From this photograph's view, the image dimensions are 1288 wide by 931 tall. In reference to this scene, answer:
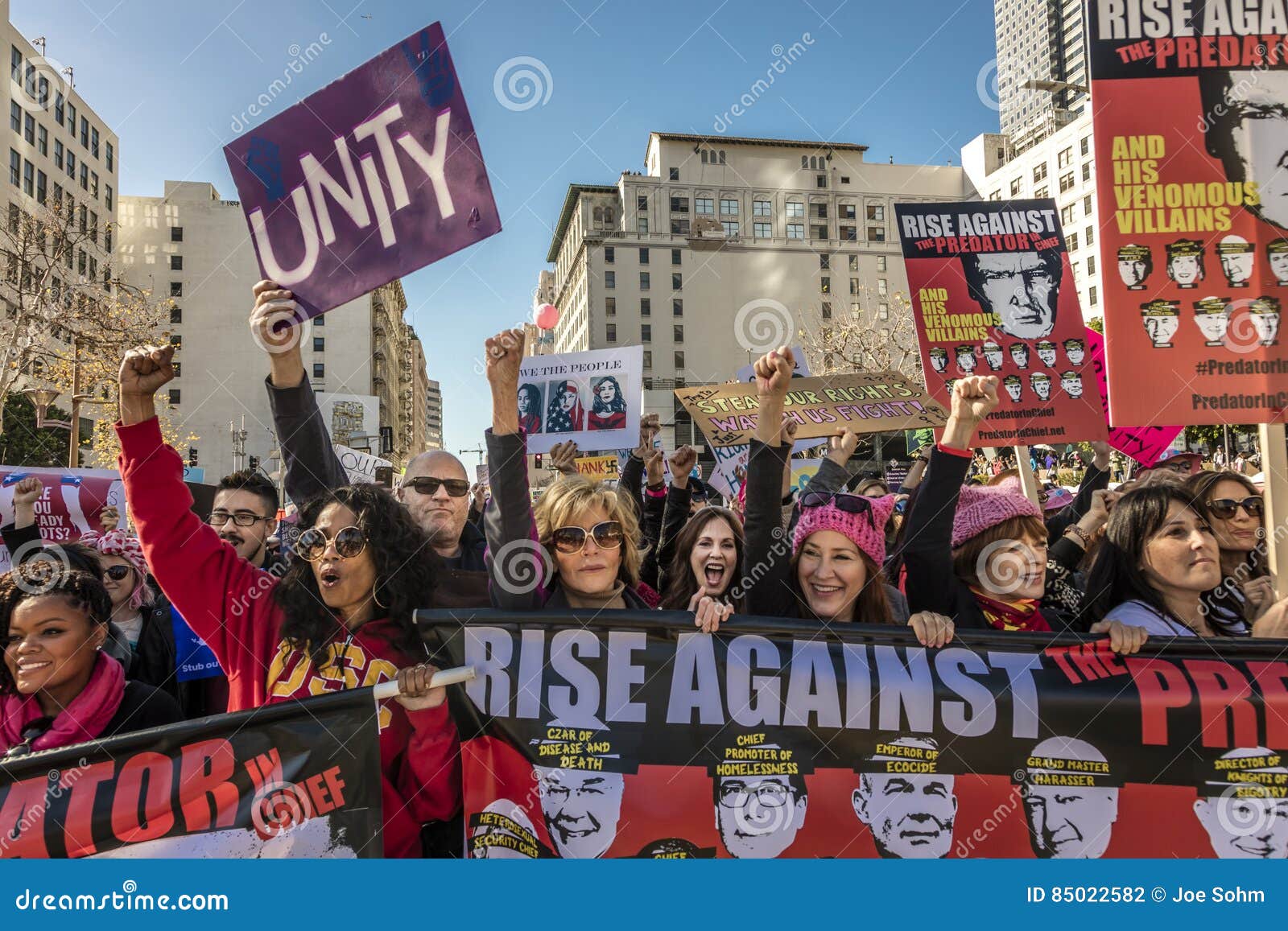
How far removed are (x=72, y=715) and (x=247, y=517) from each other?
133 centimetres

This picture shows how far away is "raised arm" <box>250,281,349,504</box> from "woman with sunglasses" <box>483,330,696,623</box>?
0.77m

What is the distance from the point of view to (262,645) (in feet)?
9.53

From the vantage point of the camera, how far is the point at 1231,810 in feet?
8.93

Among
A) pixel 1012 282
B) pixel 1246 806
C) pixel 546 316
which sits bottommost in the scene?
pixel 1246 806

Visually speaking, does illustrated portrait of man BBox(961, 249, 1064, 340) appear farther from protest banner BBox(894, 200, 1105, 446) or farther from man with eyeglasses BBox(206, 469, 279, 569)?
man with eyeglasses BBox(206, 469, 279, 569)

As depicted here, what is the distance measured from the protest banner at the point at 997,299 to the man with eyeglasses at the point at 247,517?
12.9 feet

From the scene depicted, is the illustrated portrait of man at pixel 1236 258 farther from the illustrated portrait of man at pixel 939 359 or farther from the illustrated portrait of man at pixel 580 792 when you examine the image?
the illustrated portrait of man at pixel 580 792

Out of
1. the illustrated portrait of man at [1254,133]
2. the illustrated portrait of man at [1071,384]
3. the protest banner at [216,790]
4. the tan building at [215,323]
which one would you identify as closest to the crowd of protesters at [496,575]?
the protest banner at [216,790]

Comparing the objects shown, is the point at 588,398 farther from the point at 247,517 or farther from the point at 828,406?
the point at 247,517

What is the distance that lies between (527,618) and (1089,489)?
425cm

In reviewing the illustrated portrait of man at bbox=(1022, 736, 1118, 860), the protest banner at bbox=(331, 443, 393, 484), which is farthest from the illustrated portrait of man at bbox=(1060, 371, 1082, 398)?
the protest banner at bbox=(331, 443, 393, 484)

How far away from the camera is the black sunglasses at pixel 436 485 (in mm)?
4035

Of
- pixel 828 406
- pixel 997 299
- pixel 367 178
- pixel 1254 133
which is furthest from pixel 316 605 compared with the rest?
pixel 997 299

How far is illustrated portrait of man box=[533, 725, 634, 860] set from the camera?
2729mm
